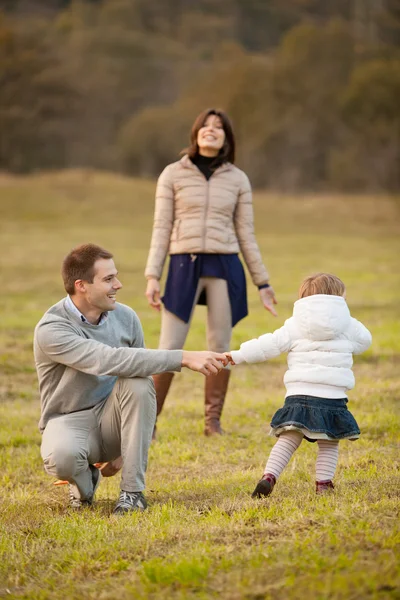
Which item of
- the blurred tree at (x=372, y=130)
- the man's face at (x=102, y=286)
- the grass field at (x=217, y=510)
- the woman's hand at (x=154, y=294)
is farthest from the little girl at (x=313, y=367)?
the blurred tree at (x=372, y=130)

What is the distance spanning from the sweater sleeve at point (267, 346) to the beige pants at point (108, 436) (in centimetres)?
56

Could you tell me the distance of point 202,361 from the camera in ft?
16.8

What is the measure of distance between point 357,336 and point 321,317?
11.1 inches

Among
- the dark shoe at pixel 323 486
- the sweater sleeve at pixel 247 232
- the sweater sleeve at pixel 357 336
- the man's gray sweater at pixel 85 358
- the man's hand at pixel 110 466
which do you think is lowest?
the man's hand at pixel 110 466

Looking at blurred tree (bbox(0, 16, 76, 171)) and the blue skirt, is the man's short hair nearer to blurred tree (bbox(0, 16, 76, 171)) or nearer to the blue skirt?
the blue skirt

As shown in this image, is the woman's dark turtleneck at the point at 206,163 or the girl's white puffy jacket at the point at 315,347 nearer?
the girl's white puffy jacket at the point at 315,347

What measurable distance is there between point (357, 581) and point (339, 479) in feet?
6.93

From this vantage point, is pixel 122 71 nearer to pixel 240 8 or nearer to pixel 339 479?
pixel 240 8

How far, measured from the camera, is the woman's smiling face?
718 cm

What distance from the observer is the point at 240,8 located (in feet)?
260

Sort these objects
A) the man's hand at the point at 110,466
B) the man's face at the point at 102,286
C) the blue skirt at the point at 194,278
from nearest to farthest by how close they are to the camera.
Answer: the man's face at the point at 102,286, the man's hand at the point at 110,466, the blue skirt at the point at 194,278

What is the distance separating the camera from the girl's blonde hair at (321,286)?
5.20 metres

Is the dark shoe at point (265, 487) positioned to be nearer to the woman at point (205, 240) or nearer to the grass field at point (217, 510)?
the grass field at point (217, 510)

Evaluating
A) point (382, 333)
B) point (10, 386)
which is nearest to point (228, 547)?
point (10, 386)
